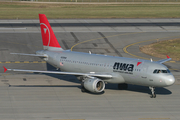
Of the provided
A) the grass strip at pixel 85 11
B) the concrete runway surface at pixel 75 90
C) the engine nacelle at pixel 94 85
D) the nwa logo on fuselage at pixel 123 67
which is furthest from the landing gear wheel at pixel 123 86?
the grass strip at pixel 85 11

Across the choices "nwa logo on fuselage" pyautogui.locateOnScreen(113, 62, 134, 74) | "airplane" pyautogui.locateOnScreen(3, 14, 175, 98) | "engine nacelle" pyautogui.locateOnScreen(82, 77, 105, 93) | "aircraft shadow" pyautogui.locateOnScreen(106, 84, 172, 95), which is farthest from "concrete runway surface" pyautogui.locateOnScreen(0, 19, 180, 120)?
"nwa logo on fuselage" pyautogui.locateOnScreen(113, 62, 134, 74)

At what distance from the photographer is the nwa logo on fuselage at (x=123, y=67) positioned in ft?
133

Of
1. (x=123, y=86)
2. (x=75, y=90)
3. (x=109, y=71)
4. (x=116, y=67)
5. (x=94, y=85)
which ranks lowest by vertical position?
(x=75, y=90)

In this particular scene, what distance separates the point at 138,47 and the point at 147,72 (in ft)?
114

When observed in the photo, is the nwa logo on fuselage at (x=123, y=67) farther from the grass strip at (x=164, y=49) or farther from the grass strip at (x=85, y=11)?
the grass strip at (x=85, y=11)

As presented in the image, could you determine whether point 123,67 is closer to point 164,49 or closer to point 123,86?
point 123,86

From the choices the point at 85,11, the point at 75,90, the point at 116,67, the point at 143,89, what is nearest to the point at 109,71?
the point at 116,67

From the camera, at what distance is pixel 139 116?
1339 inches

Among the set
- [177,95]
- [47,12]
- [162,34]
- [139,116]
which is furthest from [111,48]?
[47,12]

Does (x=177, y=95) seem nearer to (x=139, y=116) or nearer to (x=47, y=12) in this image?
(x=139, y=116)

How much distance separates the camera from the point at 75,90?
44.0m

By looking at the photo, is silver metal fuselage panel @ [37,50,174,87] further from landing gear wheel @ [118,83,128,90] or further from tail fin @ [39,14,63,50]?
landing gear wheel @ [118,83,128,90]

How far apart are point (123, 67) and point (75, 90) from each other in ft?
24.4

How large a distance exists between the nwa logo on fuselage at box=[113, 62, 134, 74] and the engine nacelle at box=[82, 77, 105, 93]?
265 cm
